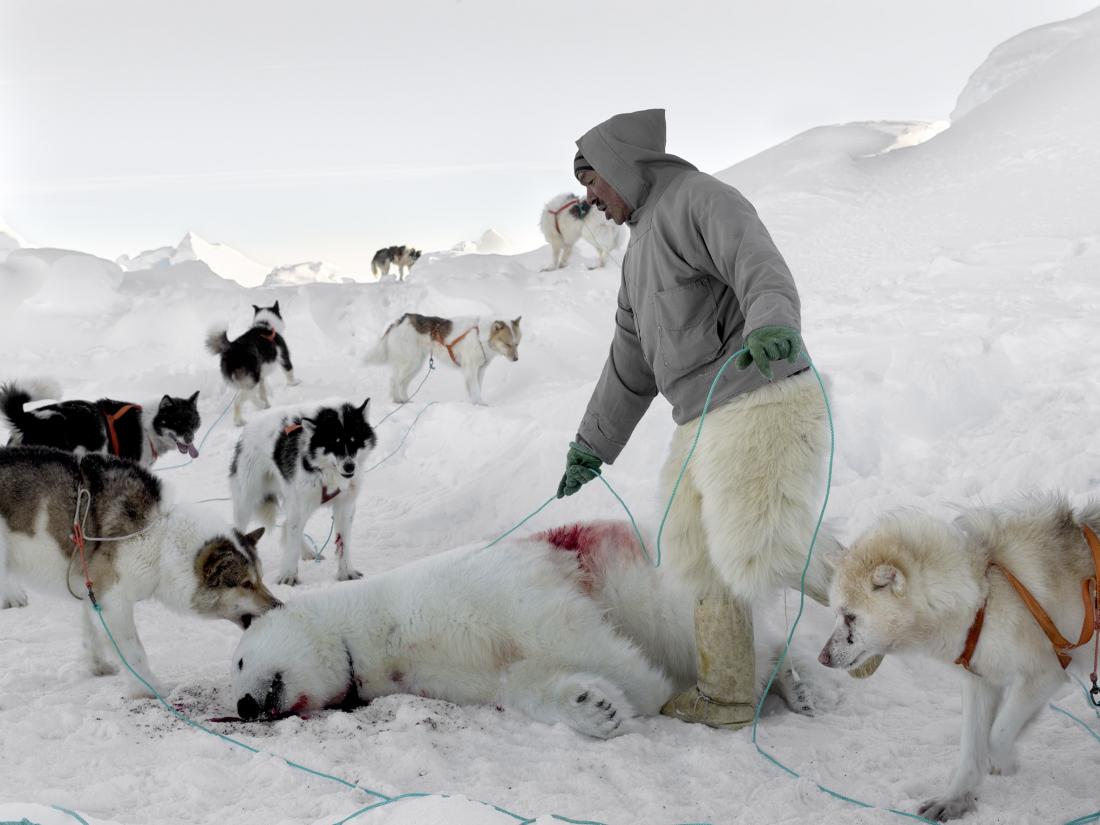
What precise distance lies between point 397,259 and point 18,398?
573 inches

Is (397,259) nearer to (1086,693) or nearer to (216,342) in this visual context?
(216,342)

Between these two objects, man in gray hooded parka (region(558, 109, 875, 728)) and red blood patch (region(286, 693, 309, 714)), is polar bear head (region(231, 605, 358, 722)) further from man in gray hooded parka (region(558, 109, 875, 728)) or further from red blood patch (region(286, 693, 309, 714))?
man in gray hooded parka (region(558, 109, 875, 728))

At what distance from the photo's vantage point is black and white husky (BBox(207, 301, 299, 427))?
10195mm

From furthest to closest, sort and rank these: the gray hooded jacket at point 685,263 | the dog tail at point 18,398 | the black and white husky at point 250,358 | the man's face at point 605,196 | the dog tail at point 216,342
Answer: the dog tail at point 216,342
the black and white husky at point 250,358
the dog tail at point 18,398
the man's face at point 605,196
the gray hooded jacket at point 685,263

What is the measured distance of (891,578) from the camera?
2525mm

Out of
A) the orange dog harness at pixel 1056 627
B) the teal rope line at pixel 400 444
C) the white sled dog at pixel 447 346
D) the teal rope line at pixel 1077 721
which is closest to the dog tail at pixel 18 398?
the teal rope line at pixel 400 444

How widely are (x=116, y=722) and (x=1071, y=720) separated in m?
3.37

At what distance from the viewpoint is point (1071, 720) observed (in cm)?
300

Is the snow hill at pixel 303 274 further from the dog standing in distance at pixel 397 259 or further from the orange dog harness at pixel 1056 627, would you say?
the orange dog harness at pixel 1056 627

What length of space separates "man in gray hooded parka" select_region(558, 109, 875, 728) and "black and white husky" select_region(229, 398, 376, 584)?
2.77 m

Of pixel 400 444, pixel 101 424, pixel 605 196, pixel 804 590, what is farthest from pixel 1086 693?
pixel 400 444

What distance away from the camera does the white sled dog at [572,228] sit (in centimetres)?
1426

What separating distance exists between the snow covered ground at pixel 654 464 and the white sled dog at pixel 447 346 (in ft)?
1.70

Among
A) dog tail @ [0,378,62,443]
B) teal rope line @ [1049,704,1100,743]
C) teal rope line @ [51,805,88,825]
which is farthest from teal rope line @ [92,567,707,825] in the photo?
dog tail @ [0,378,62,443]
